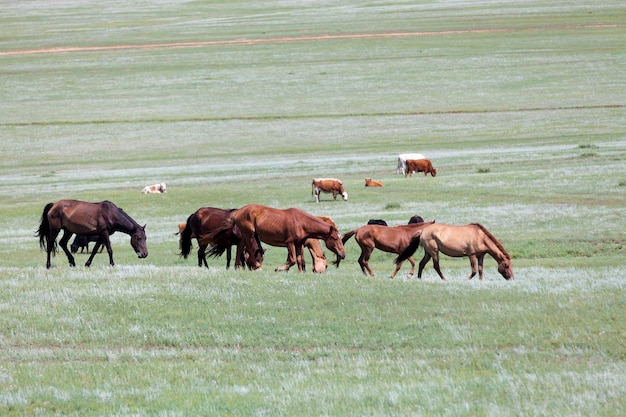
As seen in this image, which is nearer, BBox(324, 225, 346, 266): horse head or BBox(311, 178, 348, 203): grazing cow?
BBox(324, 225, 346, 266): horse head

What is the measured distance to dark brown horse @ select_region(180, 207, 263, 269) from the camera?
2111cm

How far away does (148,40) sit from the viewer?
420 feet

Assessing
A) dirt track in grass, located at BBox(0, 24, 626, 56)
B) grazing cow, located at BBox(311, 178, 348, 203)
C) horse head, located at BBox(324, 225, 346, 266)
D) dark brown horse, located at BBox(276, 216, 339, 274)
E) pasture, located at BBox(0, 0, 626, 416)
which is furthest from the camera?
dirt track in grass, located at BBox(0, 24, 626, 56)

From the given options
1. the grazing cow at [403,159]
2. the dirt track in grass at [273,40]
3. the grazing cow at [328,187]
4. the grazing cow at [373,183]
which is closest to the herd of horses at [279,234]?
the grazing cow at [328,187]

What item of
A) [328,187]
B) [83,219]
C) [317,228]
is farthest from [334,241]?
[328,187]

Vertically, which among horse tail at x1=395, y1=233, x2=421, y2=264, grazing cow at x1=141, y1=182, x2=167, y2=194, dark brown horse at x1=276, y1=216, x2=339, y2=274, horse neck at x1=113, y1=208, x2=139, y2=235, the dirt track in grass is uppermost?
the dirt track in grass

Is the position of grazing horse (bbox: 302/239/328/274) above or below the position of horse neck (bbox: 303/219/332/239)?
below

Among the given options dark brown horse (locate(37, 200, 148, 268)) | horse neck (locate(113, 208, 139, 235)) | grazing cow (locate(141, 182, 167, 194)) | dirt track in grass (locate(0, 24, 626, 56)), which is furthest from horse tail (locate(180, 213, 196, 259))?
dirt track in grass (locate(0, 24, 626, 56))

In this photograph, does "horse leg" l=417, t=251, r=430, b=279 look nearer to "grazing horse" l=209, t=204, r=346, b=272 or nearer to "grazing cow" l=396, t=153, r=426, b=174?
"grazing horse" l=209, t=204, r=346, b=272

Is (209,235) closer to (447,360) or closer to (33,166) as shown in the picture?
(447,360)

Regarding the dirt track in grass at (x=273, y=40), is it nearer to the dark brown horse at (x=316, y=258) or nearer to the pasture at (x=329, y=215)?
the pasture at (x=329, y=215)

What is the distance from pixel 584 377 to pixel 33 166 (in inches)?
1930

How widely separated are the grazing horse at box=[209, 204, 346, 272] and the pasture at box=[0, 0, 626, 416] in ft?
3.05

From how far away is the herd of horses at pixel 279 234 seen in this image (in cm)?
1956
